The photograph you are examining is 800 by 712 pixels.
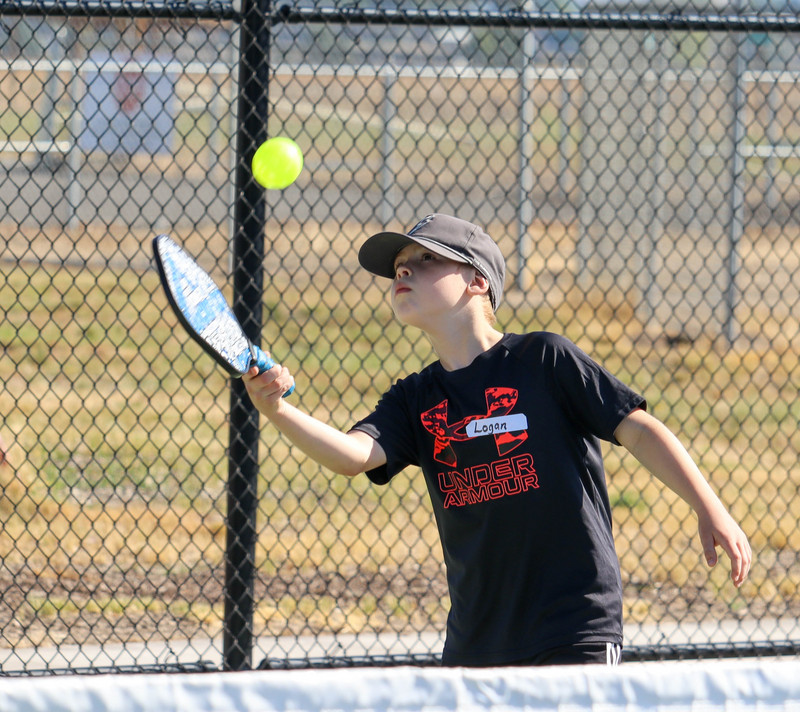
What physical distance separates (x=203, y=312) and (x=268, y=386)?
0.19 meters

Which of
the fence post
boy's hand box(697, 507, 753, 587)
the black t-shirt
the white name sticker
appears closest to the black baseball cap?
the black t-shirt

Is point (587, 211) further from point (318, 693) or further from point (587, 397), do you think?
point (318, 693)

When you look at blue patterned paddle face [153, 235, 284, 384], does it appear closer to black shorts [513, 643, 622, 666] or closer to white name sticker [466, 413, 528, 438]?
white name sticker [466, 413, 528, 438]

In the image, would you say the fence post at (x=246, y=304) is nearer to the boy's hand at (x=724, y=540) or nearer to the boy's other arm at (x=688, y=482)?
the boy's other arm at (x=688, y=482)

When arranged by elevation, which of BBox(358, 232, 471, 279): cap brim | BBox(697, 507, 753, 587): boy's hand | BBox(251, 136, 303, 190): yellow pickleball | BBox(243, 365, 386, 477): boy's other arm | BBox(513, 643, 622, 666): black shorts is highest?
BBox(251, 136, 303, 190): yellow pickleball

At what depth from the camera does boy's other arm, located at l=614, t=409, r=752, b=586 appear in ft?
6.41

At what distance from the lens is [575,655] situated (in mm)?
2076

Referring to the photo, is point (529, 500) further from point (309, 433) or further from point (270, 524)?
point (270, 524)

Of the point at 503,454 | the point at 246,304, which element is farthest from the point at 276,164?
the point at 503,454

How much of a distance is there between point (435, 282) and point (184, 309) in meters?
0.60

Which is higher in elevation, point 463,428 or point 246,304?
point 246,304

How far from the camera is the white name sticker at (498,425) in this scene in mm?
A: 2170

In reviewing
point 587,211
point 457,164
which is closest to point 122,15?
point 587,211

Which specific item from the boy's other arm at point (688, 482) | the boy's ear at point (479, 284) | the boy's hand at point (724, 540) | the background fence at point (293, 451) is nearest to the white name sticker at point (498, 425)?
the boy's other arm at point (688, 482)
